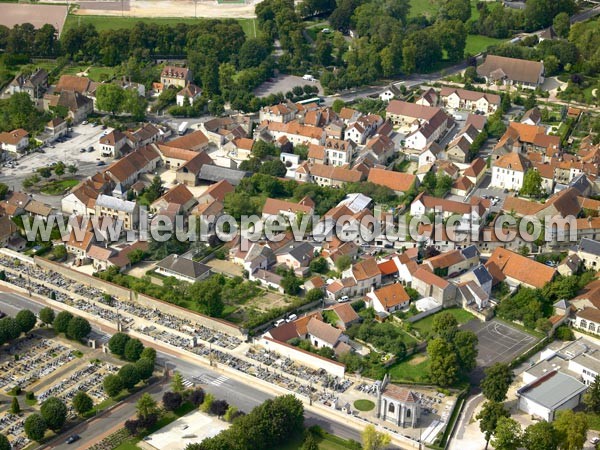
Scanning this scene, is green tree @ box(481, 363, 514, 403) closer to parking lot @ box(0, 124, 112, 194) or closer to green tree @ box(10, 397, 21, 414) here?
green tree @ box(10, 397, 21, 414)

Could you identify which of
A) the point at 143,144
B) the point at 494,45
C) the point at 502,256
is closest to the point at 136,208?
the point at 143,144

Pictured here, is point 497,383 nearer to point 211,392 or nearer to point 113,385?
point 211,392

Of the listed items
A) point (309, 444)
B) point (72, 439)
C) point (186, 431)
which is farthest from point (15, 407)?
point (309, 444)

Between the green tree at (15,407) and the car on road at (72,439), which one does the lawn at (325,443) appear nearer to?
the car on road at (72,439)

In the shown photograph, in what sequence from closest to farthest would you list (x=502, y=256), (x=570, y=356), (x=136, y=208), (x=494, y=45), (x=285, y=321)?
(x=570, y=356) → (x=285, y=321) → (x=502, y=256) → (x=136, y=208) → (x=494, y=45)

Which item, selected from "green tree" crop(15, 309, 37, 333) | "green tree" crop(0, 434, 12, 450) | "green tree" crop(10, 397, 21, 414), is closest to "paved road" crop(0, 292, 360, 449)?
"green tree" crop(0, 434, 12, 450)

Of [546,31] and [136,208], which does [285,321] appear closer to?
[136,208]
